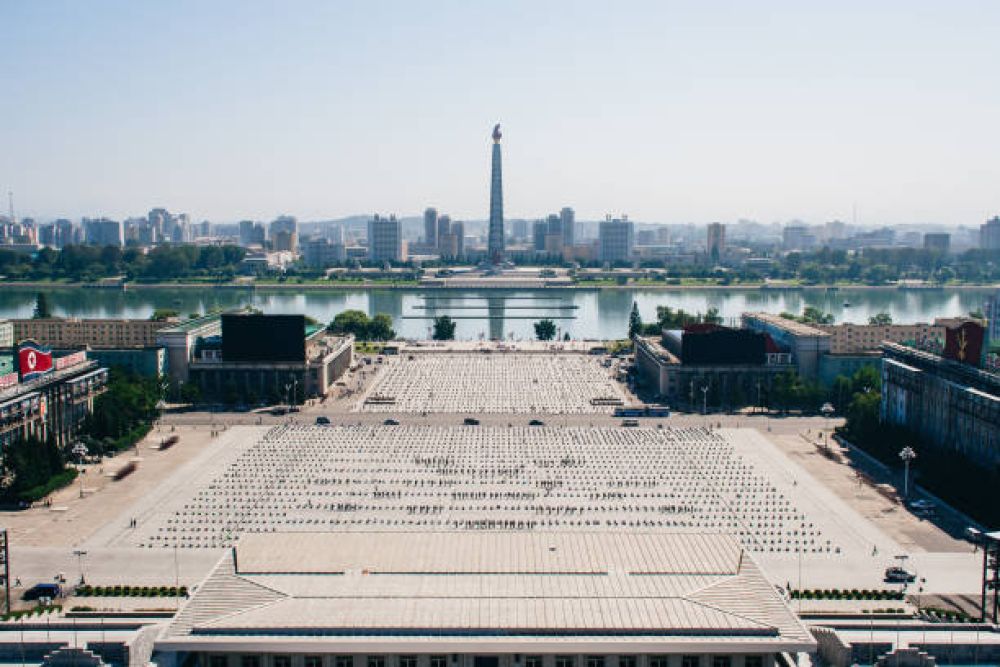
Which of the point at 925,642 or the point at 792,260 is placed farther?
the point at 792,260

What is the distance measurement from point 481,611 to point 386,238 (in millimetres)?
170776

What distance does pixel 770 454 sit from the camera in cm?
4334

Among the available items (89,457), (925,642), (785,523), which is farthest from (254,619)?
(89,457)

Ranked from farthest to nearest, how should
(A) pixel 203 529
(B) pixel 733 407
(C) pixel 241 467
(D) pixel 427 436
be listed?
1. (B) pixel 733 407
2. (D) pixel 427 436
3. (C) pixel 241 467
4. (A) pixel 203 529

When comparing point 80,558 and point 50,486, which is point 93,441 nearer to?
point 50,486

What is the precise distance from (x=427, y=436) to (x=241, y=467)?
29.7 feet

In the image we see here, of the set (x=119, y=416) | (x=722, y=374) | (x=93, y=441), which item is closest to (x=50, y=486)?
(x=93, y=441)

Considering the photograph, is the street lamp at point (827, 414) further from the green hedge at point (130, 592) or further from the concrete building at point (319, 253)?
the concrete building at point (319, 253)

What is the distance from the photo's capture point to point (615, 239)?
629 feet

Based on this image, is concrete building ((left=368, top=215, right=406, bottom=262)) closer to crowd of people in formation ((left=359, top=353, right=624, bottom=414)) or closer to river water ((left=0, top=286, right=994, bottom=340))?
river water ((left=0, top=286, right=994, bottom=340))

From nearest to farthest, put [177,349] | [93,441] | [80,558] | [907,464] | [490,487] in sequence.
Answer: [80,558], [907,464], [490,487], [93,441], [177,349]

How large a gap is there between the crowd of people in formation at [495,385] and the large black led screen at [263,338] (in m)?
5.14

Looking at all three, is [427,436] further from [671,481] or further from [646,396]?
[646,396]

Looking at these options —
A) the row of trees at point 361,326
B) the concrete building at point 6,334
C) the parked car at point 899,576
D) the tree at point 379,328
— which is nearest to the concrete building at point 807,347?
the parked car at point 899,576
